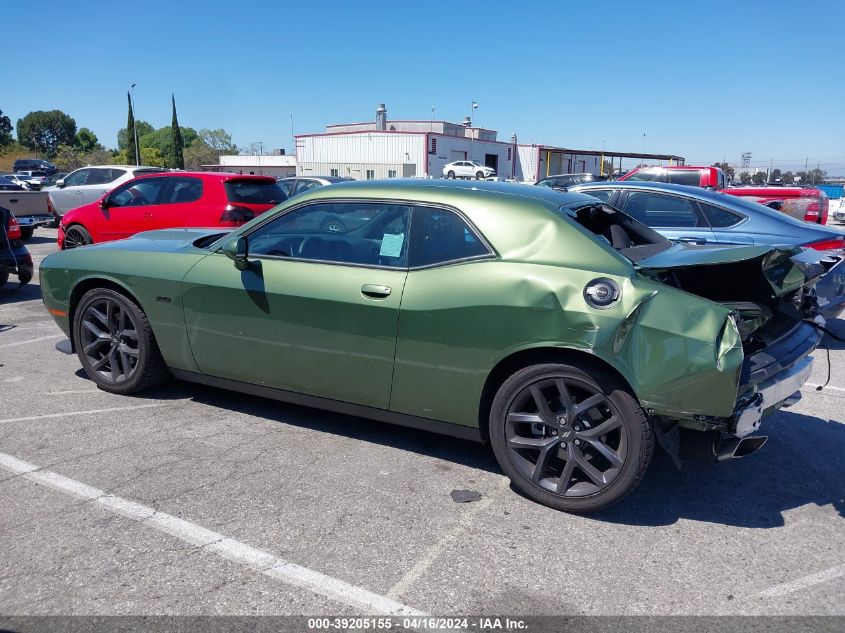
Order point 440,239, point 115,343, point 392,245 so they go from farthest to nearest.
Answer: point 115,343 → point 392,245 → point 440,239

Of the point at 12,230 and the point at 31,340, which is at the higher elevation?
the point at 12,230

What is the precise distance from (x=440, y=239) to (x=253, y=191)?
278 inches

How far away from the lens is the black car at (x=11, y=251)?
842 cm

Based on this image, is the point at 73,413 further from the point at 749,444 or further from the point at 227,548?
the point at 749,444

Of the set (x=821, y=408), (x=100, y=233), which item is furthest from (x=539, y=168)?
(x=821, y=408)

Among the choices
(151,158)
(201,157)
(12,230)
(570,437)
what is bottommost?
(570,437)

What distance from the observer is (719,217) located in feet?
22.8

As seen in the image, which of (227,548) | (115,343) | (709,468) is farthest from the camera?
(115,343)

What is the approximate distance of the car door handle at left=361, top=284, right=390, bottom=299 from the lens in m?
3.77

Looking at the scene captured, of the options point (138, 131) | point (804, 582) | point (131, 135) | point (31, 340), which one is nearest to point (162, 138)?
point (138, 131)

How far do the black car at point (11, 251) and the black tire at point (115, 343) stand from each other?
4.39 m

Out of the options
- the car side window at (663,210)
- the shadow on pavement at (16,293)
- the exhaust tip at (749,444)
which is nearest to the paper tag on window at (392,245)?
the exhaust tip at (749,444)

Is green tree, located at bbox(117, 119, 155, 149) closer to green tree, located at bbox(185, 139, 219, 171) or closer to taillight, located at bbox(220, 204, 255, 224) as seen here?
green tree, located at bbox(185, 139, 219, 171)

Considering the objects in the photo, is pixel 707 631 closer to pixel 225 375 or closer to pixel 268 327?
pixel 268 327
